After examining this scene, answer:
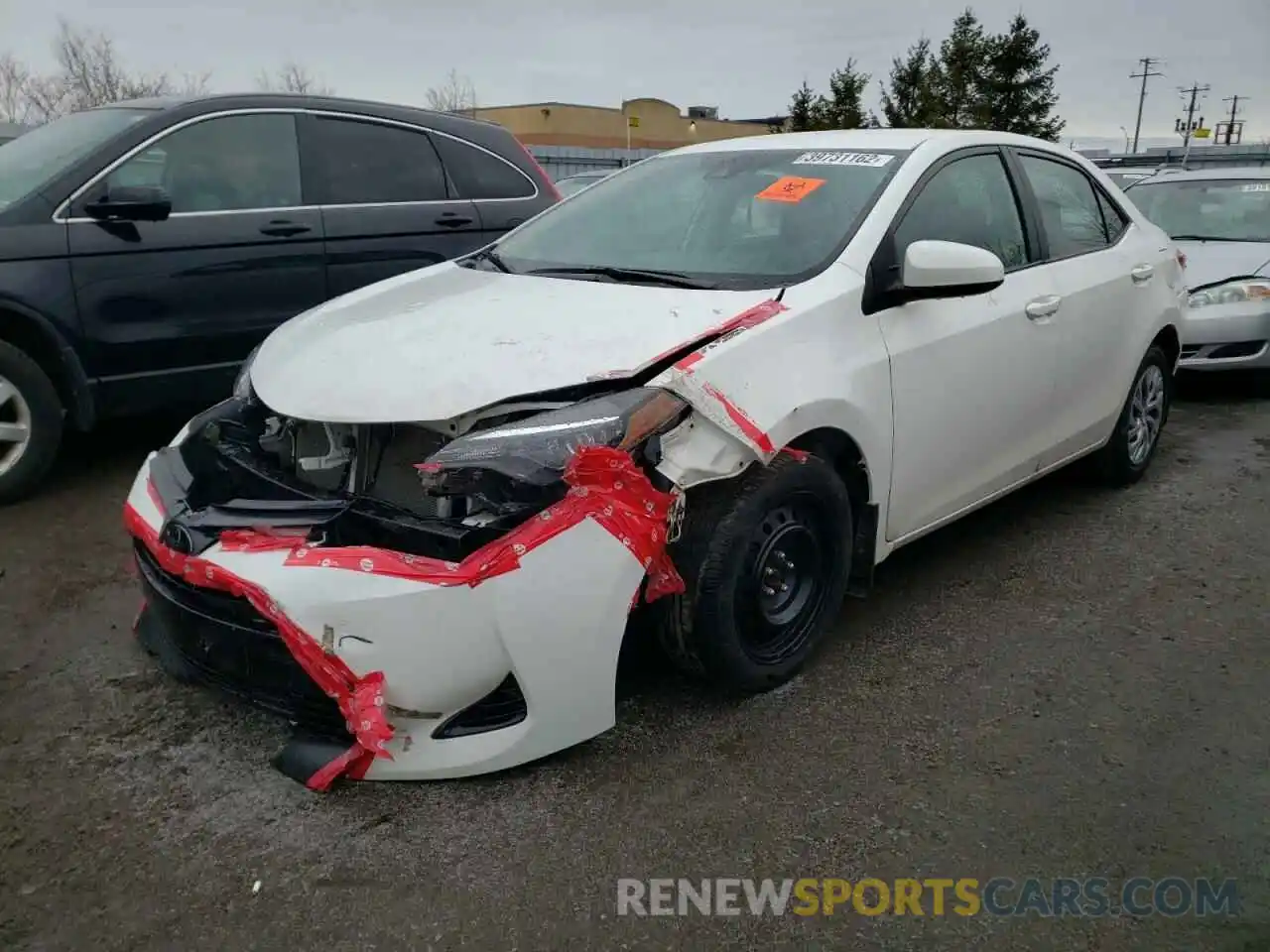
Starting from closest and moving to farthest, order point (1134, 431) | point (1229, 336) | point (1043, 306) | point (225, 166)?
point (1043, 306)
point (225, 166)
point (1134, 431)
point (1229, 336)

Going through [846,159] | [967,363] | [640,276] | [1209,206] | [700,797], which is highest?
[846,159]

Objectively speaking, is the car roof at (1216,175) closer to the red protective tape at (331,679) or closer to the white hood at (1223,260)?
the white hood at (1223,260)

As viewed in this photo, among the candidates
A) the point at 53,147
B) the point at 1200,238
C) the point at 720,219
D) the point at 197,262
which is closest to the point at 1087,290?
the point at 720,219

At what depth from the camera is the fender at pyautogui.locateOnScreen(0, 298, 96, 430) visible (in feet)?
14.0

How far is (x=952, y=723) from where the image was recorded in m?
2.96

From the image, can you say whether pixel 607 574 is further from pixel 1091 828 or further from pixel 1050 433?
pixel 1050 433

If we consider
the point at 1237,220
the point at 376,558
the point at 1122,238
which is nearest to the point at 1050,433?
the point at 1122,238

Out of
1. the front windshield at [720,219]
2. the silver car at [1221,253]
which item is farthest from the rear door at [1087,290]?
the silver car at [1221,253]

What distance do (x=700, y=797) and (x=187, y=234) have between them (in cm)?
358

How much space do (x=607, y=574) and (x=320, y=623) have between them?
0.66 meters

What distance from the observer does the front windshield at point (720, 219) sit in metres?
3.29

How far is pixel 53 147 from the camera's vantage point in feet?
15.6

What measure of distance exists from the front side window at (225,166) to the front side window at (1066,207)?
3411mm

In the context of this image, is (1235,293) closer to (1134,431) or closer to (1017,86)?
(1134,431)
